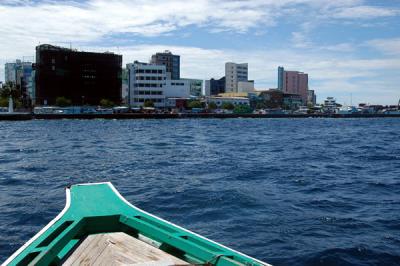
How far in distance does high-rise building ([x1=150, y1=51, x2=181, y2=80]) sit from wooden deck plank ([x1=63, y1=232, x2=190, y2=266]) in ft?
573

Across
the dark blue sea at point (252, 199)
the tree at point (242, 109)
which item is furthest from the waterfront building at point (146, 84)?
the dark blue sea at point (252, 199)

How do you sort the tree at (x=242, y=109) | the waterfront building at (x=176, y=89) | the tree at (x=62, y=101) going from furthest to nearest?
the tree at (x=242, y=109) < the waterfront building at (x=176, y=89) < the tree at (x=62, y=101)

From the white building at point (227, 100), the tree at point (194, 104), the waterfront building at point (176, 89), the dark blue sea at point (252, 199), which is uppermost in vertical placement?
the waterfront building at point (176, 89)

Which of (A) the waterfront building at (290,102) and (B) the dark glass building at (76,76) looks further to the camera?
(A) the waterfront building at (290,102)

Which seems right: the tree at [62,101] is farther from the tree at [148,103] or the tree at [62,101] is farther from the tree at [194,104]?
the tree at [194,104]

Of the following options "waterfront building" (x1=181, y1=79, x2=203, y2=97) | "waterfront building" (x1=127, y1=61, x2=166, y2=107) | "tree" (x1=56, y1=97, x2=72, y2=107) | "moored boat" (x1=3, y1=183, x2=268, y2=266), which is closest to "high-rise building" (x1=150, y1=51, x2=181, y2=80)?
"waterfront building" (x1=181, y1=79, x2=203, y2=97)

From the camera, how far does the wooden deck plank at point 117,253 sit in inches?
294

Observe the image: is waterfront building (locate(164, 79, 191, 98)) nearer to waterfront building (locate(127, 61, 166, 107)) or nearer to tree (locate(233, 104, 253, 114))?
waterfront building (locate(127, 61, 166, 107))

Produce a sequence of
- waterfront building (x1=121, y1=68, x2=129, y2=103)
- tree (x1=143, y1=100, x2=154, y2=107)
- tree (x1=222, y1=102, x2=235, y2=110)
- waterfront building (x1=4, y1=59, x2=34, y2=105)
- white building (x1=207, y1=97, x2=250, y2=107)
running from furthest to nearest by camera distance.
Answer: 1. white building (x1=207, y1=97, x2=250, y2=107)
2. tree (x1=222, y1=102, x2=235, y2=110)
3. waterfront building (x1=121, y1=68, x2=129, y2=103)
4. waterfront building (x1=4, y1=59, x2=34, y2=105)
5. tree (x1=143, y1=100, x2=154, y2=107)

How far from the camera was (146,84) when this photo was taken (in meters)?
139

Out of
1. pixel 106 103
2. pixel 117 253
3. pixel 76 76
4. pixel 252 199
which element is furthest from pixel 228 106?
pixel 117 253

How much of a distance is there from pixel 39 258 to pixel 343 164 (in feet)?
77.4

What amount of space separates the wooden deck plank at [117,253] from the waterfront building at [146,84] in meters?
131

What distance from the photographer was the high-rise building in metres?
186
